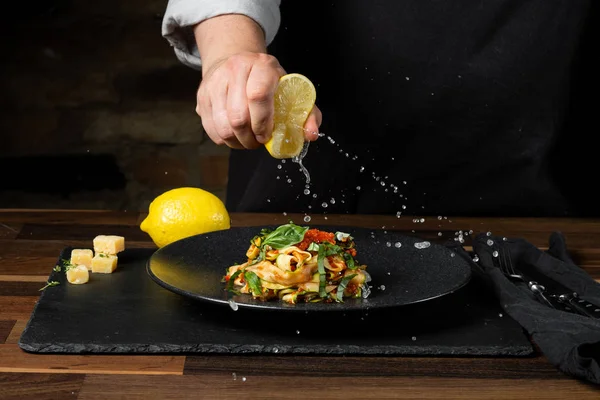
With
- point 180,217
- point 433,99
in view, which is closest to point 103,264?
point 180,217

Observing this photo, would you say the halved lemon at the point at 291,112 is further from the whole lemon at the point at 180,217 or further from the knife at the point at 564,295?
the knife at the point at 564,295

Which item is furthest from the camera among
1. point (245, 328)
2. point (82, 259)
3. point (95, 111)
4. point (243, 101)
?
point (95, 111)

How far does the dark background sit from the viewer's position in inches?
115

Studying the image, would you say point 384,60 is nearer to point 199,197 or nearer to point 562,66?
point 562,66

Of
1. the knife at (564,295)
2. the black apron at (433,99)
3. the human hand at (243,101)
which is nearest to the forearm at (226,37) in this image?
the human hand at (243,101)

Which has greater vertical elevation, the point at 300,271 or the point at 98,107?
the point at 300,271

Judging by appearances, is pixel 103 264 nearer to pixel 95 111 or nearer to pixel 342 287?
pixel 342 287

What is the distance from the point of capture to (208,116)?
127 cm

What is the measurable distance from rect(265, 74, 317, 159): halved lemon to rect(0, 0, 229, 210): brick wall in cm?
175

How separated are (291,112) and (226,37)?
0.78 feet

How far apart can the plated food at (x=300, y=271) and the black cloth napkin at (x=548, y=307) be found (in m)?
0.19

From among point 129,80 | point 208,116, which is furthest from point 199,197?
point 129,80

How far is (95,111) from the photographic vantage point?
2973mm

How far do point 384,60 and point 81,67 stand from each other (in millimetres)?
1392
